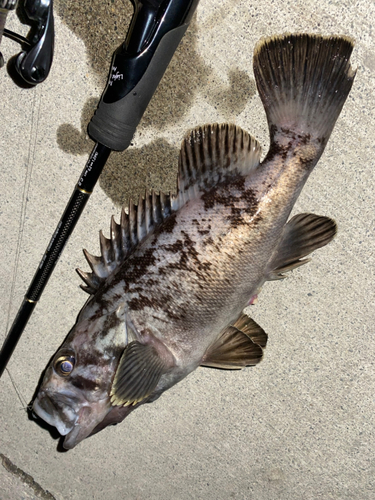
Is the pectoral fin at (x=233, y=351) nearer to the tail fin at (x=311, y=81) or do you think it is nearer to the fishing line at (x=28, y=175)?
the tail fin at (x=311, y=81)

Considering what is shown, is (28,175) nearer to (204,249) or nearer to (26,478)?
(204,249)

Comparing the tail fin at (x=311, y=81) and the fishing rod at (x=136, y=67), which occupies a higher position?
the tail fin at (x=311, y=81)

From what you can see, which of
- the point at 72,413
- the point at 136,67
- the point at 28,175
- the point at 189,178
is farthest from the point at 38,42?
the point at 72,413

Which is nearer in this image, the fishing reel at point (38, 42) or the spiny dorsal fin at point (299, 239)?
the fishing reel at point (38, 42)

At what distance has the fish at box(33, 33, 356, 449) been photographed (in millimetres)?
1436

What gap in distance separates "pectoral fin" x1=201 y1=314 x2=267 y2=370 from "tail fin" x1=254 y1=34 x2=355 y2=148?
2.65 feet

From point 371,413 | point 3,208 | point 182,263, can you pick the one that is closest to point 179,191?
point 182,263

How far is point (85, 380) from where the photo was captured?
4.77ft

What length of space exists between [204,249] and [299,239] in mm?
402

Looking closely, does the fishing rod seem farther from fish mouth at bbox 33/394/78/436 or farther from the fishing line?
fish mouth at bbox 33/394/78/436

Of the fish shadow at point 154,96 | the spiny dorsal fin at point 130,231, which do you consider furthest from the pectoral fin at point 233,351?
the fish shadow at point 154,96

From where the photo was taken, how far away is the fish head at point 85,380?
1.45 metres

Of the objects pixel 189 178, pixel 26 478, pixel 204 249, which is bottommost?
pixel 26 478

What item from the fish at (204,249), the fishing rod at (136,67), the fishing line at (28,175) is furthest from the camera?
the fishing line at (28,175)
